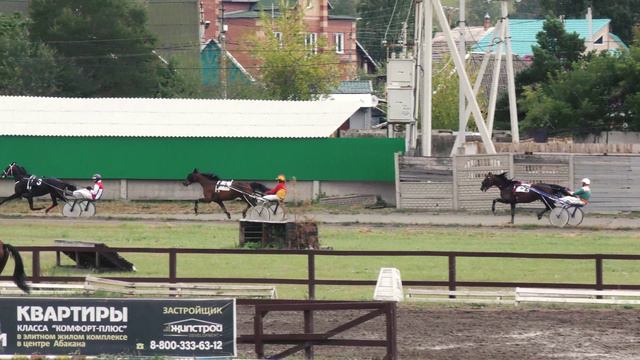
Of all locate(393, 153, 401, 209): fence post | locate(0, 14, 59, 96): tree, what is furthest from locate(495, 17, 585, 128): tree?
locate(393, 153, 401, 209): fence post

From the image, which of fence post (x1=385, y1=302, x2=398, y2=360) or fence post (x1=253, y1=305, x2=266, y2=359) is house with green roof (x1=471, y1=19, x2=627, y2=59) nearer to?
fence post (x1=385, y1=302, x2=398, y2=360)

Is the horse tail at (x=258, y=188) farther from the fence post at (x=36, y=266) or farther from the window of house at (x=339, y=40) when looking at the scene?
the window of house at (x=339, y=40)

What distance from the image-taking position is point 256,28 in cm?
9575

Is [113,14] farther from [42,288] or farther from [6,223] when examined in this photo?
[42,288]

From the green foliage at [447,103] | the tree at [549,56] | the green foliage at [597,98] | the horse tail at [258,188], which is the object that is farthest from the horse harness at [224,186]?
the green foliage at [447,103]

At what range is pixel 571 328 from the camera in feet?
62.4

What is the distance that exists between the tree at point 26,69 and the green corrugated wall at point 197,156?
25.9 m

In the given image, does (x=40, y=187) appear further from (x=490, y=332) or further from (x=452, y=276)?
(x=490, y=332)

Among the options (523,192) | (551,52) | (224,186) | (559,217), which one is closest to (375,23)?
(551,52)

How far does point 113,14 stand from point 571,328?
199 feet

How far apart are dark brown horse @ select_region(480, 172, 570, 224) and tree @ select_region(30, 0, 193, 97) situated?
129 feet

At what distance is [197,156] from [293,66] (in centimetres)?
3186

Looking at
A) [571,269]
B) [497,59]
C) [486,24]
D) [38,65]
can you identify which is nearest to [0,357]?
[571,269]

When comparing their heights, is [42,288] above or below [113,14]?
below
